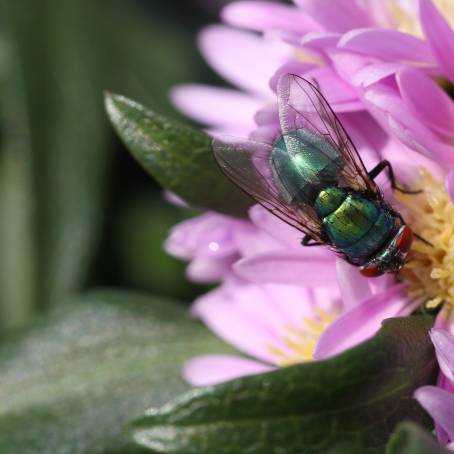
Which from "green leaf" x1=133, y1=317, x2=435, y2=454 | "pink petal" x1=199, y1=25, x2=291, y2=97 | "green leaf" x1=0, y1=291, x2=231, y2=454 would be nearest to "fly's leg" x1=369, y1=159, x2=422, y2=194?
"green leaf" x1=133, y1=317, x2=435, y2=454

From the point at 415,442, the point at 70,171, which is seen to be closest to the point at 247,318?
the point at 415,442

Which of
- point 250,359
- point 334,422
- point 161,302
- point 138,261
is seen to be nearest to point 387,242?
point 334,422

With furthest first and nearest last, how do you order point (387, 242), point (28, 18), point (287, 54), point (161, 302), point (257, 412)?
point (28, 18) < point (161, 302) < point (287, 54) < point (387, 242) < point (257, 412)

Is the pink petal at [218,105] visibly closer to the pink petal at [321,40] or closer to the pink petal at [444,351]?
the pink petal at [321,40]

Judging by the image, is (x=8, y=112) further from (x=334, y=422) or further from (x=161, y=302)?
(x=334, y=422)

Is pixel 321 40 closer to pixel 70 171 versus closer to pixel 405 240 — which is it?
pixel 405 240

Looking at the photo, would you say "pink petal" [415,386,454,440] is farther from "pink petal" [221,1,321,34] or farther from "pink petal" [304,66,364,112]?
"pink petal" [221,1,321,34]

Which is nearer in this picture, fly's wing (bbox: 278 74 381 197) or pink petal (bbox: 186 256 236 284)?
fly's wing (bbox: 278 74 381 197)
